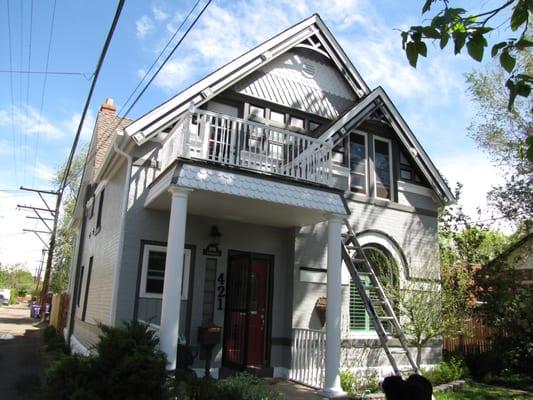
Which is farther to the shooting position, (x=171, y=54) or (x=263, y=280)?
(x=263, y=280)

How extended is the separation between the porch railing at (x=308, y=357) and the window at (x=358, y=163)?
4156 millimetres

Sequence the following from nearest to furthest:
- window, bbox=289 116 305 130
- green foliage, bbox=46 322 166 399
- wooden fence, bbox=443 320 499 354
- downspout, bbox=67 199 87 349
Result: green foliage, bbox=46 322 166 399 < window, bbox=289 116 305 130 < wooden fence, bbox=443 320 499 354 < downspout, bbox=67 199 87 349

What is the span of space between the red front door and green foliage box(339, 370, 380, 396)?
184 cm

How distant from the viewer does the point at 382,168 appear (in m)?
12.8

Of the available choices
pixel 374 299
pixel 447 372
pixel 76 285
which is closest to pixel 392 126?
pixel 374 299

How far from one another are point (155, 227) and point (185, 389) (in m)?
3.77

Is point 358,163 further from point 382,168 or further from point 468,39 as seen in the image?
point 468,39

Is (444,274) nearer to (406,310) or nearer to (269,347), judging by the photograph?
(406,310)

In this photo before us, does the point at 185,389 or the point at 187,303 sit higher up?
the point at 187,303

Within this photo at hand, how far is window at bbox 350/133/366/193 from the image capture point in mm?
12180

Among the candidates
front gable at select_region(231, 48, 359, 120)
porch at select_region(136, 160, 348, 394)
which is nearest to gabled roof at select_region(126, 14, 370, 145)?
front gable at select_region(231, 48, 359, 120)

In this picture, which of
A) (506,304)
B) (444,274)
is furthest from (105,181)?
(506,304)

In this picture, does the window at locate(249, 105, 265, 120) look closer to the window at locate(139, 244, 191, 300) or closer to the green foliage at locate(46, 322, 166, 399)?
the window at locate(139, 244, 191, 300)

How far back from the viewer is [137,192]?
9273 mm
